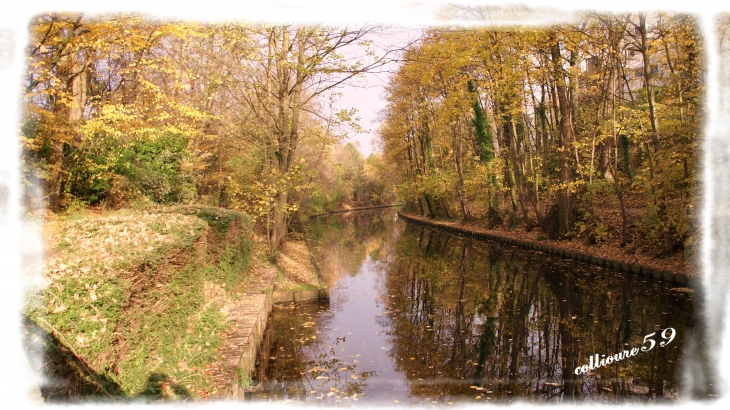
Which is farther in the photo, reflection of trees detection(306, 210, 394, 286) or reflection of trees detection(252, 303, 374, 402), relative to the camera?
reflection of trees detection(306, 210, 394, 286)

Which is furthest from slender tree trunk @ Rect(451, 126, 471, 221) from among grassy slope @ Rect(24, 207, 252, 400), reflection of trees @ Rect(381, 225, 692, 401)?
grassy slope @ Rect(24, 207, 252, 400)

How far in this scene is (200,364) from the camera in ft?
16.7

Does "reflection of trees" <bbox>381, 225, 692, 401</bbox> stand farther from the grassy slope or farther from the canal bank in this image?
the grassy slope

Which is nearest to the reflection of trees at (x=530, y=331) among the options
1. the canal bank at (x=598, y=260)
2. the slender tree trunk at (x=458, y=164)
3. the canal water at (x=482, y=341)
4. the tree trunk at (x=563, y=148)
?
the canal water at (x=482, y=341)

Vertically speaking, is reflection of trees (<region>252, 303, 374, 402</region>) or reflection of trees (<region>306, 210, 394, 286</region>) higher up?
reflection of trees (<region>306, 210, 394, 286</region>)

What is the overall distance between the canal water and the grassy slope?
119 centimetres

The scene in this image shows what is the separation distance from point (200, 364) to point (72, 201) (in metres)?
10.6

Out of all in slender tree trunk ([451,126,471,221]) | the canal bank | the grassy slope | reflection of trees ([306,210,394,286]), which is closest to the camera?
the grassy slope

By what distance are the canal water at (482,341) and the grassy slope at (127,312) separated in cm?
119

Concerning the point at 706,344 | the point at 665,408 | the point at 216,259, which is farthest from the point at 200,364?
the point at 706,344

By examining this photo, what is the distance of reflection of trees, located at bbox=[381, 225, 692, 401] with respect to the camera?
5.43 metres

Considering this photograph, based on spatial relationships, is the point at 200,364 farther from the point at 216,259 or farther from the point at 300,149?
the point at 300,149

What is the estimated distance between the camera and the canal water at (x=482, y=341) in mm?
5398

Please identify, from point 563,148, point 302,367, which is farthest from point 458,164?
point 302,367
